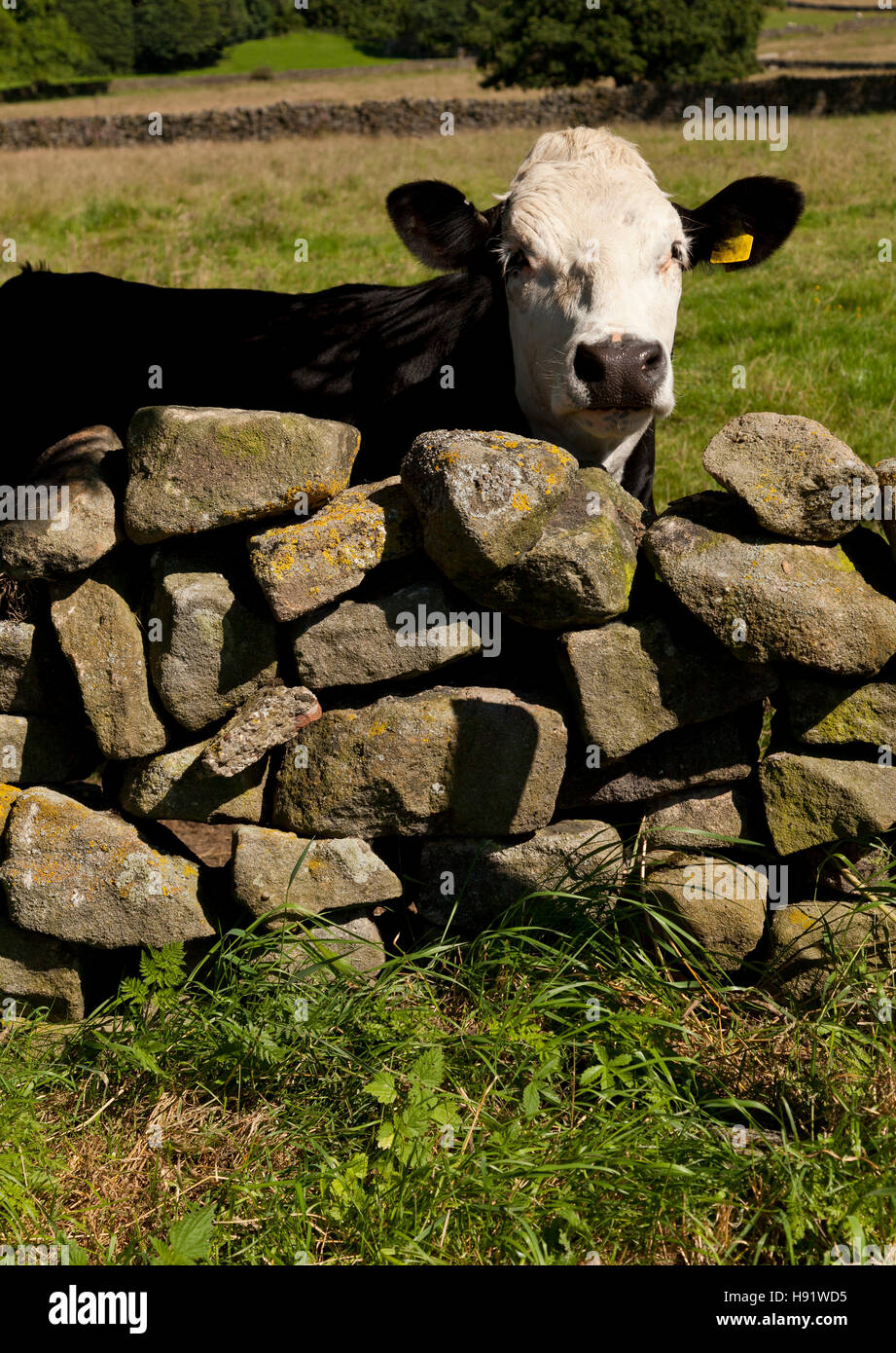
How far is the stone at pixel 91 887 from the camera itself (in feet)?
11.5

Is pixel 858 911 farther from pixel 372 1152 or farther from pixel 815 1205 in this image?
pixel 372 1152

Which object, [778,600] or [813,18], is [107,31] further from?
[778,600]

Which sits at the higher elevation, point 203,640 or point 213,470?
point 213,470

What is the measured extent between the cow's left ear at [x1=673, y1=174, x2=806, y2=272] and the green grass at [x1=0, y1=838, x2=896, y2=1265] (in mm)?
3212

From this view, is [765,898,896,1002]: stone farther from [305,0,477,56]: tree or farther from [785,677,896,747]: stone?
[305,0,477,56]: tree

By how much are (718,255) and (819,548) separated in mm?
2444

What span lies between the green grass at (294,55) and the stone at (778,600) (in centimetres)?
8176

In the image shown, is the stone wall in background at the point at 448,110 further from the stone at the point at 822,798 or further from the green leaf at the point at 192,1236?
the green leaf at the point at 192,1236

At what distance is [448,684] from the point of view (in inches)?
142

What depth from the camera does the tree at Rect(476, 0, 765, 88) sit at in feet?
138

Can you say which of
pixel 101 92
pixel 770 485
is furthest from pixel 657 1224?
pixel 101 92

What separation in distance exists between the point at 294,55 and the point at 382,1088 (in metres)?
99.4

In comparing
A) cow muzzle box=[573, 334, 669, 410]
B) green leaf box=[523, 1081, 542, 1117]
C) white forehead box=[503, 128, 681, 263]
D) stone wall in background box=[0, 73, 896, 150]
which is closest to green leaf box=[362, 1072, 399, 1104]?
green leaf box=[523, 1081, 542, 1117]

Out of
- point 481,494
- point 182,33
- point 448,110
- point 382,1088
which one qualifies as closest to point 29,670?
point 481,494
